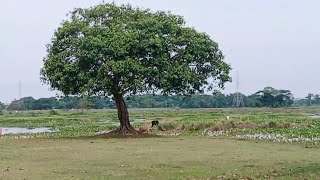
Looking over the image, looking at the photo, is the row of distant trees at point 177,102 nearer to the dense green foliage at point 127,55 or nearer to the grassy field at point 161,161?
the dense green foliage at point 127,55

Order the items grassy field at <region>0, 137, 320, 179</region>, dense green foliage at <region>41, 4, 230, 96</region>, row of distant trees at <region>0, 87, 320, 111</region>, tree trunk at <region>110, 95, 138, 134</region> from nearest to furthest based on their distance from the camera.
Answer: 1. grassy field at <region>0, 137, 320, 179</region>
2. dense green foliage at <region>41, 4, 230, 96</region>
3. tree trunk at <region>110, 95, 138, 134</region>
4. row of distant trees at <region>0, 87, 320, 111</region>

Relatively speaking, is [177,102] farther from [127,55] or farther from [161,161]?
[161,161]

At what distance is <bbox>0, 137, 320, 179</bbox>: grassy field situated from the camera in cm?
1500

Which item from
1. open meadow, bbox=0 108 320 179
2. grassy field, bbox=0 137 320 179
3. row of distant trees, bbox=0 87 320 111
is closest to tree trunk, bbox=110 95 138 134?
open meadow, bbox=0 108 320 179

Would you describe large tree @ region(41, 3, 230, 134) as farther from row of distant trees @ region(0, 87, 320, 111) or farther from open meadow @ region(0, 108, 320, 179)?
row of distant trees @ region(0, 87, 320, 111)

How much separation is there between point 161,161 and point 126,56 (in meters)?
13.8

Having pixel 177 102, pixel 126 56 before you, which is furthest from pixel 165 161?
pixel 177 102

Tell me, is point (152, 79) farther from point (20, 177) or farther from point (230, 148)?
point (20, 177)

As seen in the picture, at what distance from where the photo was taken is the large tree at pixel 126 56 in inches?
1228

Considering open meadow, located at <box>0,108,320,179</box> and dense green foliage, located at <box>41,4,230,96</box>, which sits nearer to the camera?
open meadow, located at <box>0,108,320,179</box>

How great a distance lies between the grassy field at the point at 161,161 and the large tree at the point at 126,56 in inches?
256

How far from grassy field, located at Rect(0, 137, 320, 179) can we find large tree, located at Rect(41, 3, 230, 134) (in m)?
6.50

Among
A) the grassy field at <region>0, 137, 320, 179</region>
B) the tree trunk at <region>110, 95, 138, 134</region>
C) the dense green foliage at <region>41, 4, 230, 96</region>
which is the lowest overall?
the grassy field at <region>0, 137, 320, 179</region>

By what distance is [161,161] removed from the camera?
1855 centimetres
